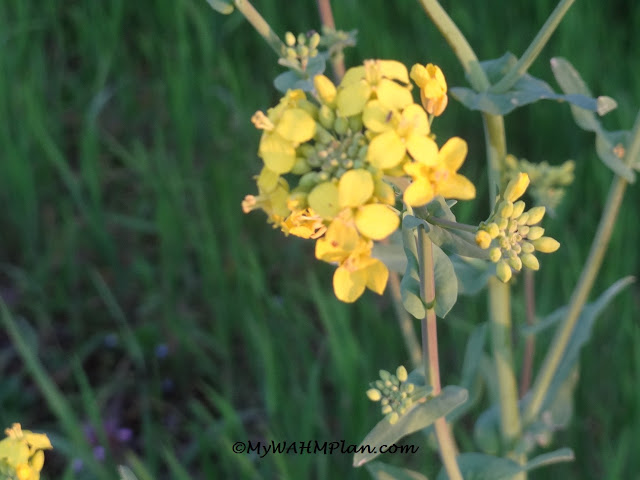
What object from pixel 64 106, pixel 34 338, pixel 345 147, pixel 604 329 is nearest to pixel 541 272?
pixel 604 329

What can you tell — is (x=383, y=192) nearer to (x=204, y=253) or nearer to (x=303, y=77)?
(x=303, y=77)

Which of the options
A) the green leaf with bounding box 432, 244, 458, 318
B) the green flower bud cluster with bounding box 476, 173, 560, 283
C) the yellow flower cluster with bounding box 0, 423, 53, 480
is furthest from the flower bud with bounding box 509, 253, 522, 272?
the yellow flower cluster with bounding box 0, 423, 53, 480

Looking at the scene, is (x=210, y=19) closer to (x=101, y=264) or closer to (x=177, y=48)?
(x=177, y=48)

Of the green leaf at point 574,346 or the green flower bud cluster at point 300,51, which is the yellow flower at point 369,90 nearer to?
the green flower bud cluster at point 300,51

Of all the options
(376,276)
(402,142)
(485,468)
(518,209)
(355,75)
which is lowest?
(485,468)

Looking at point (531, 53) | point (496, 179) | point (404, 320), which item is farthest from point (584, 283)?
point (531, 53)

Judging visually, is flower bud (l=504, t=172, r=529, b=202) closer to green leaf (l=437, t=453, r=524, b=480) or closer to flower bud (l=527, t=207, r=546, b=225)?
flower bud (l=527, t=207, r=546, b=225)

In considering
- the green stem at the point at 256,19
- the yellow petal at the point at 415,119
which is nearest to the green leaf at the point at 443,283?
the yellow petal at the point at 415,119
